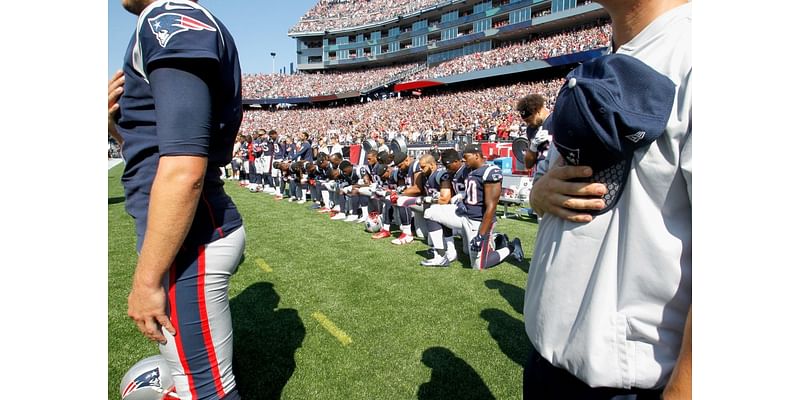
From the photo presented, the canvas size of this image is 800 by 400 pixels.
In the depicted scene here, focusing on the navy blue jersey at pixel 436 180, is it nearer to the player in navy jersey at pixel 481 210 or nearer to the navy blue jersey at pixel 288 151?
the player in navy jersey at pixel 481 210

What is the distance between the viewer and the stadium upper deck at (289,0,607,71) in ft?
145

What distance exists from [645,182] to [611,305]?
278 mm

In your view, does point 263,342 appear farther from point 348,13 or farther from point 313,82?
point 348,13

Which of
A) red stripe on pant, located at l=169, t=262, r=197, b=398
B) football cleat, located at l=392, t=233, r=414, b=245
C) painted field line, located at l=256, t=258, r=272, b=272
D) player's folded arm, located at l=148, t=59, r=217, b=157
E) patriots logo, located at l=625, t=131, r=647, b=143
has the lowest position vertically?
painted field line, located at l=256, t=258, r=272, b=272

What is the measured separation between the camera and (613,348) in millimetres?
901

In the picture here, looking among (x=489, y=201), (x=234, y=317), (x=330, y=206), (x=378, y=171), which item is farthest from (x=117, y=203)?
(x=489, y=201)

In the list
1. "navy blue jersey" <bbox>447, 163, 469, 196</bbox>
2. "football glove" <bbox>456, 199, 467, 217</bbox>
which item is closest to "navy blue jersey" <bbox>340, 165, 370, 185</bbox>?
"navy blue jersey" <bbox>447, 163, 469, 196</bbox>

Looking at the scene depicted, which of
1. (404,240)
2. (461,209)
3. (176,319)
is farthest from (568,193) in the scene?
(404,240)

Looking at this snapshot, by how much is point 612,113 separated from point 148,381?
2475mm

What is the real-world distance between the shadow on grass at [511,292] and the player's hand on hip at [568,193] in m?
3.68

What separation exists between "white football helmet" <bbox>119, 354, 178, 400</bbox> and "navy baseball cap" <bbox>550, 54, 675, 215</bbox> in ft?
7.10

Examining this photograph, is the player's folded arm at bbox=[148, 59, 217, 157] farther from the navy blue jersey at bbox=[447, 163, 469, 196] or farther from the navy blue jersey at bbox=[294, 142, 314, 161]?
the navy blue jersey at bbox=[294, 142, 314, 161]

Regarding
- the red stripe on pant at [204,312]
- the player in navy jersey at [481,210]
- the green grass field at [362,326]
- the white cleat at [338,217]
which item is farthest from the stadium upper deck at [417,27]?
the red stripe on pant at [204,312]

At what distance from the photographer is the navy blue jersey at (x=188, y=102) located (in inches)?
47.4
